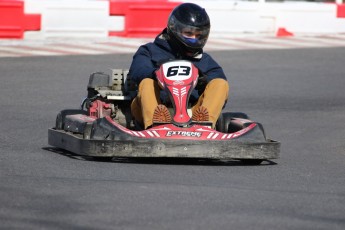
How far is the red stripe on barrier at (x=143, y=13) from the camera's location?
17719 millimetres

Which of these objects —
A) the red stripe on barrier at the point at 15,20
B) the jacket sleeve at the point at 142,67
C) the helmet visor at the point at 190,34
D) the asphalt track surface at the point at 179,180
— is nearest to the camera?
the asphalt track surface at the point at 179,180

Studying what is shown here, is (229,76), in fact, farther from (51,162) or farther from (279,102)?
(51,162)

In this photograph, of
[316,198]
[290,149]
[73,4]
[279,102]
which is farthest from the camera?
[73,4]

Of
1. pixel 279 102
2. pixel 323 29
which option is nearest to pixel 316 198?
pixel 279 102

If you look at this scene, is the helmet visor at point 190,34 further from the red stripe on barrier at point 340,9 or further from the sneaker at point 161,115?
the red stripe on barrier at point 340,9

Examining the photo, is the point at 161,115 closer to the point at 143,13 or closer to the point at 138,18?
the point at 143,13

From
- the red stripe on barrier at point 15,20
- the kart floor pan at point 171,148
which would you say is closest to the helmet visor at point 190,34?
the kart floor pan at point 171,148

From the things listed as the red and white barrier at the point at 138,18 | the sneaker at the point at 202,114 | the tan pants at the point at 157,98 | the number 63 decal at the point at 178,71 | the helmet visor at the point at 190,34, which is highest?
the helmet visor at the point at 190,34

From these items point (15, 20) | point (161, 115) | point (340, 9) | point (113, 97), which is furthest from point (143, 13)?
point (161, 115)

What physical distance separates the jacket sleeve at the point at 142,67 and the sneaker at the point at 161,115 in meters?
0.43

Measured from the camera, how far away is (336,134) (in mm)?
A: 10234

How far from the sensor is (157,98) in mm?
8516

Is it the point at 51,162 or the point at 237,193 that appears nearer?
the point at 237,193

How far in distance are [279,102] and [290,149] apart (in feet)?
11.2
